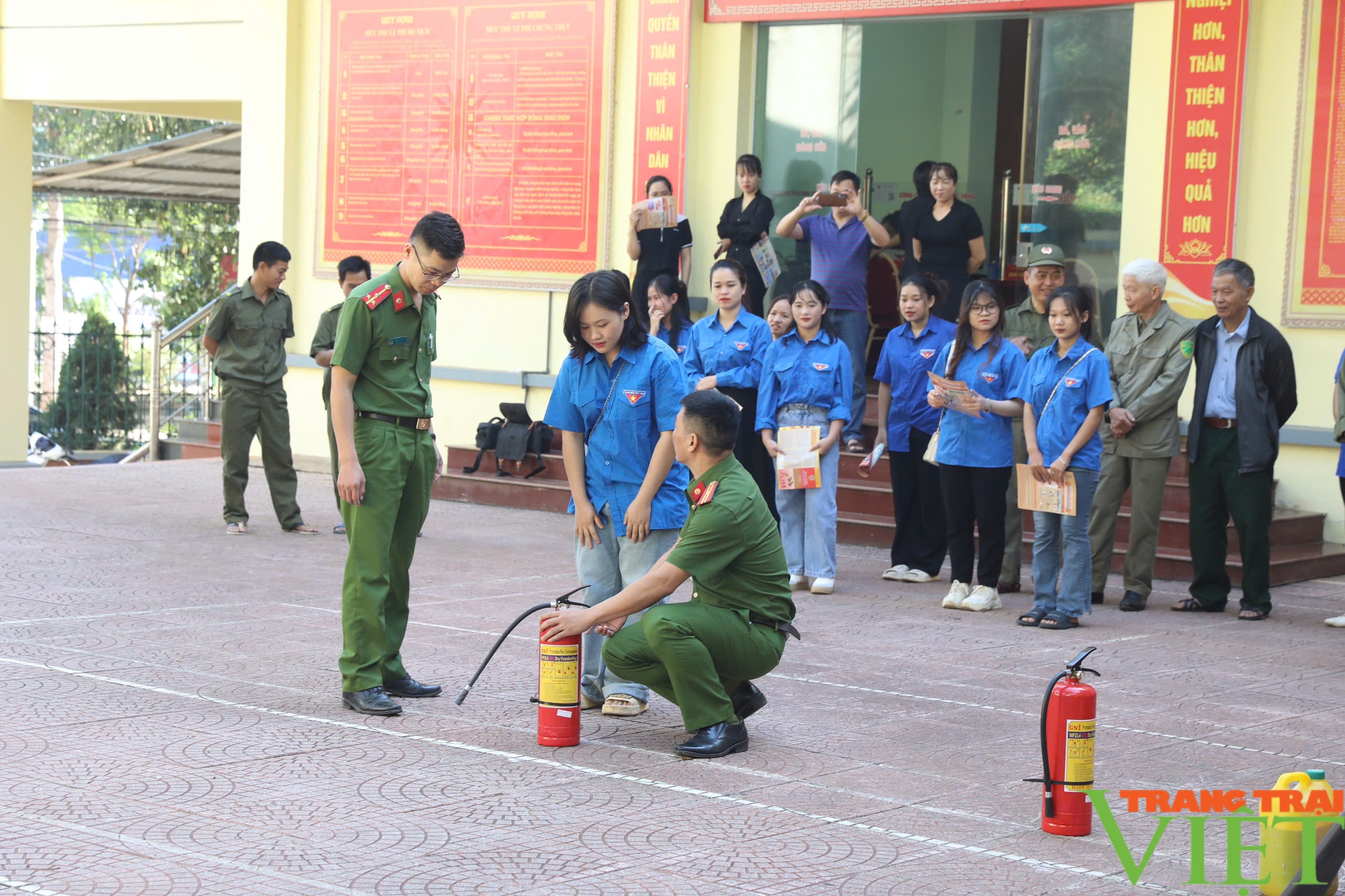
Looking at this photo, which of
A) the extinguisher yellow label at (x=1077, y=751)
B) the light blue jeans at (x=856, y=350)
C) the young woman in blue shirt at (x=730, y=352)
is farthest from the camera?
the light blue jeans at (x=856, y=350)

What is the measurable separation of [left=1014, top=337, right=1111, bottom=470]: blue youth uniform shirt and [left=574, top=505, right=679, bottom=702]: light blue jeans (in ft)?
10.6

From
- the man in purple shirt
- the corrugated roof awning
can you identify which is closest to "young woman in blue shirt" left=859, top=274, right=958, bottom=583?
the man in purple shirt

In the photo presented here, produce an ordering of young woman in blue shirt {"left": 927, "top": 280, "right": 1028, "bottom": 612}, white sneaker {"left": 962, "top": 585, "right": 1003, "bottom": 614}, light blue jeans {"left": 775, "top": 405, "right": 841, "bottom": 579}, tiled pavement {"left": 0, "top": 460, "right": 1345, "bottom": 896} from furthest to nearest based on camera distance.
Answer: light blue jeans {"left": 775, "top": 405, "right": 841, "bottom": 579}, young woman in blue shirt {"left": 927, "top": 280, "right": 1028, "bottom": 612}, white sneaker {"left": 962, "top": 585, "right": 1003, "bottom": 614}, tiled pavement {"left": 0, "top": 460, "right": 1345, "bottom": 896}

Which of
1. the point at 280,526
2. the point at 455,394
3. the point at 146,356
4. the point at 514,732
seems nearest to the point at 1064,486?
the point at 514,732

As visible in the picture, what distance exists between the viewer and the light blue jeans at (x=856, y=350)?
38.4 feet

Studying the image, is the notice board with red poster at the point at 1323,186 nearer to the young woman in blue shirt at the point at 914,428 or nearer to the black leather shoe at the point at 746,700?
the young woman in blue shirt at the point at 914,428

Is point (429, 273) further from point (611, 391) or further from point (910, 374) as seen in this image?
point (910, 374)

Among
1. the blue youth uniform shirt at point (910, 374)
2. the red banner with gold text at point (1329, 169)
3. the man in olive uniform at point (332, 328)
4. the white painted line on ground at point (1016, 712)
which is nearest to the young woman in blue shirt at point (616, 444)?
the white painted line on ground at point (1016, 712)

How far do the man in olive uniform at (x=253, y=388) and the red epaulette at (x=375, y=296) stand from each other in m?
5.19

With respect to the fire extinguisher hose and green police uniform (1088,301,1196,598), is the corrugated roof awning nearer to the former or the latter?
green police uniform (1088,301,1196,598)

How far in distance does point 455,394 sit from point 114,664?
7946 millimetres

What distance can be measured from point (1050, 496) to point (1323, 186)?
12.5 feet

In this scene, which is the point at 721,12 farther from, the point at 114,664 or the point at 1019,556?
the point at 114,664

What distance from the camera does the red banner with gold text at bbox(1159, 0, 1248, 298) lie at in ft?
35.9
